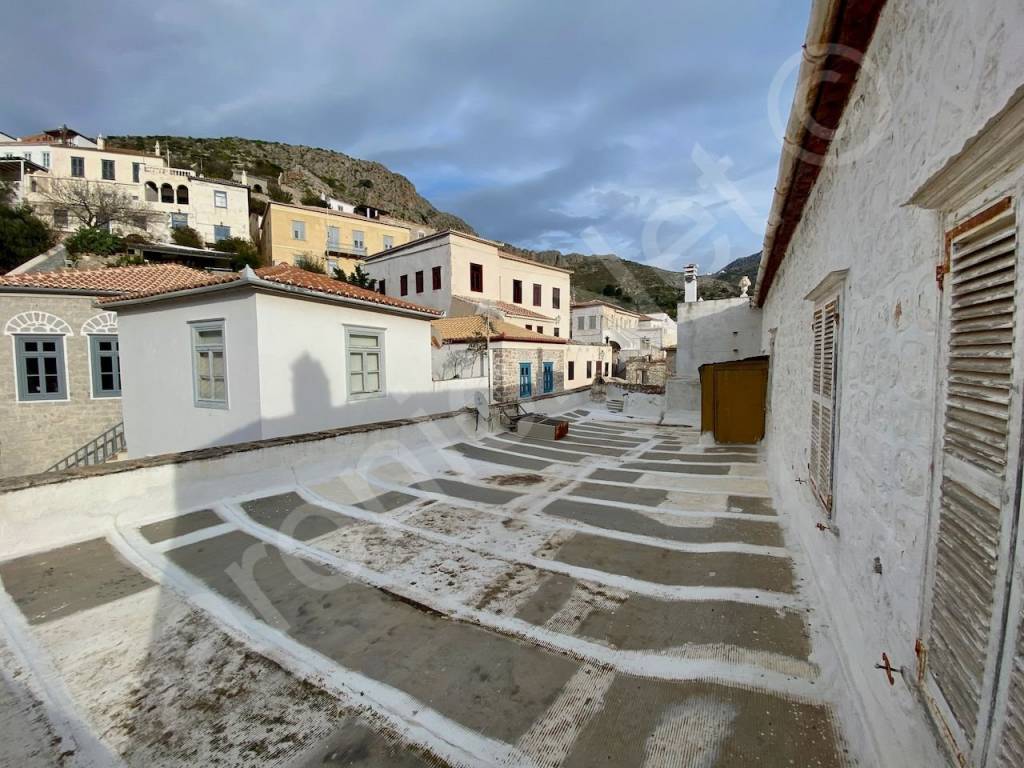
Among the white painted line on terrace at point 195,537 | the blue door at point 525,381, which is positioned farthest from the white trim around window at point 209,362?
the blue door at point 525,381

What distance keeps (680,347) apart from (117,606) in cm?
1730

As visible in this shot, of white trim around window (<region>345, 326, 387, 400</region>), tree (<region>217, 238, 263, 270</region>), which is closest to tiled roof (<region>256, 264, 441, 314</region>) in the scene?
white trim around window (<region>345, 326, 387, 400</region>)

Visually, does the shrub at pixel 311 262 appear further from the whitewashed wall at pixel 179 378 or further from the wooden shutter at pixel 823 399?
A: the wooden shutter at pixel 823 399

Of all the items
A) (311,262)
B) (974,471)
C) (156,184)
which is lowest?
(974,471)

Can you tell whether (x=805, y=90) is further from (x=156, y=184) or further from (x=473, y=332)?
(x=156, y=184)

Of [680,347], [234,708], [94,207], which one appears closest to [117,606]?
[234,708]

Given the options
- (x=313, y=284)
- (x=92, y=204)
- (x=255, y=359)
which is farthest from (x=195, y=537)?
(x=92, y=204)

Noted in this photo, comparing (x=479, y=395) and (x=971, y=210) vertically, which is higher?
(x=971, y=210)

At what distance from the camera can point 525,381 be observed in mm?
18516

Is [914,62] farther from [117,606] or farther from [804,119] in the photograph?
[117,606]

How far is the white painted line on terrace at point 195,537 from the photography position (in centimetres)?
468

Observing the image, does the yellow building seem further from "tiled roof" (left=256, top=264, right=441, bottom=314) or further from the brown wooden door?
the brown wooden door

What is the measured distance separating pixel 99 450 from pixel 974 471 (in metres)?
19.6

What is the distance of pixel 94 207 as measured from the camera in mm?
35969
